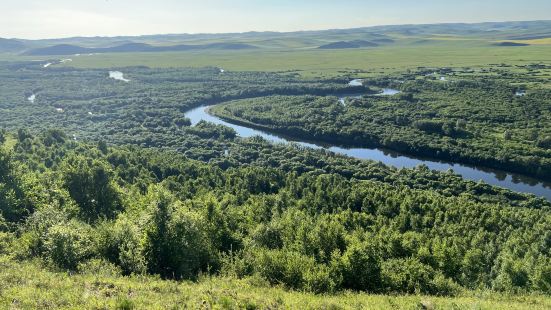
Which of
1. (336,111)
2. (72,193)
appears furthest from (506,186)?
(72,193)

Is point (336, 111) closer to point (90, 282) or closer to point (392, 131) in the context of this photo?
point (392, 131)

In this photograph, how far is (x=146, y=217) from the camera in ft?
136

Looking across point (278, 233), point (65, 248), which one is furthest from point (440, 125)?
point (65, 248)

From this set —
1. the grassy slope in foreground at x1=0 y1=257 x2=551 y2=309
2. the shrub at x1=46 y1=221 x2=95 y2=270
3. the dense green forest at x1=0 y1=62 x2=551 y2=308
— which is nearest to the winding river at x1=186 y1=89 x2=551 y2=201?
the dense green forest at x1=0 y1=62 x2=551 y2=308

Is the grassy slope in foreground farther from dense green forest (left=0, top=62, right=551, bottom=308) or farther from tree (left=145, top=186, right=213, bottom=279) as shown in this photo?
tree (left=145, top=186, right=213, bottom=279)

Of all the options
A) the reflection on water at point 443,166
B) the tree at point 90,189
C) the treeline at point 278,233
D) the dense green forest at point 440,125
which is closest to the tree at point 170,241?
the treeline at point 278,233

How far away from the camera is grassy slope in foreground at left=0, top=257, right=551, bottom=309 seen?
26525 mm

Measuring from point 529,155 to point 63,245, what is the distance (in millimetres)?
113446

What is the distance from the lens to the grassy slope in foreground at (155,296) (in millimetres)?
26525

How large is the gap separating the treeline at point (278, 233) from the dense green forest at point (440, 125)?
31.8 meters

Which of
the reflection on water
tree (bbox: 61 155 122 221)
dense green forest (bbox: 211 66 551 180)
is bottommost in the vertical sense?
the reflection on water

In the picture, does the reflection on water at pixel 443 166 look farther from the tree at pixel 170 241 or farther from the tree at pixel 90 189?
the tree at pixel 170 241

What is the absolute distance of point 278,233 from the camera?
5284 cm

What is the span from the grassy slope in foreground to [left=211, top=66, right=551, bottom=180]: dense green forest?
92.0m
